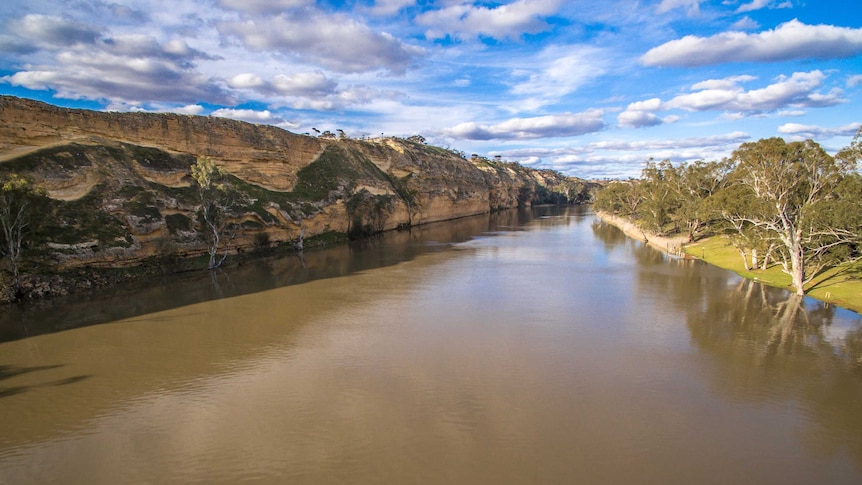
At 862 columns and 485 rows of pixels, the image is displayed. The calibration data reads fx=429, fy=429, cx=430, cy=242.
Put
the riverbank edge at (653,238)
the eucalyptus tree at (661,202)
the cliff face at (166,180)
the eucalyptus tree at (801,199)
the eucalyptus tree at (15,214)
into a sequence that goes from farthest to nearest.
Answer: the eucalyptus tree at (661,202)
the riverbank edge at (653,238)
the cliff face at (166,180)
the eucalyptus tree at (801,199)
the eucalyptus tree at (15,214)

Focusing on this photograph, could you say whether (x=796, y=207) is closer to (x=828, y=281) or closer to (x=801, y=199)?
(x=801, y=199)

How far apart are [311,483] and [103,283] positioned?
2104 cm

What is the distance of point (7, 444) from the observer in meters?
9.10

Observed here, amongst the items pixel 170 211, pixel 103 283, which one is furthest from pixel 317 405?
pixel 170 211

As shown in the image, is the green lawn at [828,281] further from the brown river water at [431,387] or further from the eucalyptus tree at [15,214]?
the eucalyptus tree at [15,214]

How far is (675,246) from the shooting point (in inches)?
1451

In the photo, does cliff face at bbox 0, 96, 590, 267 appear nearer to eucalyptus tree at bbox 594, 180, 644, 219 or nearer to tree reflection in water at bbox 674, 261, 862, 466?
tree reflection in water at bbox 674, 261, 862, 466

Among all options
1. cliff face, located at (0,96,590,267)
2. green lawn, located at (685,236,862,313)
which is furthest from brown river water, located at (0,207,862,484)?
cliff face, located at (0,96,590,267)

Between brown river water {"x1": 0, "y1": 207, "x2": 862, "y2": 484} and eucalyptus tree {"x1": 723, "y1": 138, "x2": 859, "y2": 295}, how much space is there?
2615 mm

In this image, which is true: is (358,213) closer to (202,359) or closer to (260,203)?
(260,203)

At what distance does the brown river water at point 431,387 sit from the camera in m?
8.42

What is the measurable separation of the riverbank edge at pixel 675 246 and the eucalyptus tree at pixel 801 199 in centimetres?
128

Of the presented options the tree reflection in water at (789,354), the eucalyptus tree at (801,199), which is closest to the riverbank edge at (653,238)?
the eucalyptus tree at (801,199)

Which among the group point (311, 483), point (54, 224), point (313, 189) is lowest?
point (311, 483)
